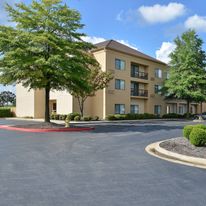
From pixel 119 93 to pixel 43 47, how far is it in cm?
1880

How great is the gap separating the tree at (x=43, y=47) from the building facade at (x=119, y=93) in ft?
47.7

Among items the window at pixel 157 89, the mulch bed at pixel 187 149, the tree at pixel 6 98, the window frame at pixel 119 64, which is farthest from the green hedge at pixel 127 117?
the tree at pixel 6 98

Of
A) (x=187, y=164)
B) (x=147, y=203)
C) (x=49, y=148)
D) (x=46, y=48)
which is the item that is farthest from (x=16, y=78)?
(x=147, y=203)

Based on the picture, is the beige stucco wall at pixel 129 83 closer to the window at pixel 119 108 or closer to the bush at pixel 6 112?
the window at pixel 119 108

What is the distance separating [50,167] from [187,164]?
425 centimetres

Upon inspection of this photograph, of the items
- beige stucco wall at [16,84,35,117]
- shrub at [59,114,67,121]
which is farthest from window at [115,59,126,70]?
beige stucco wall at [16,84,35,117]

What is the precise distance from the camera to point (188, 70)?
40.8 m

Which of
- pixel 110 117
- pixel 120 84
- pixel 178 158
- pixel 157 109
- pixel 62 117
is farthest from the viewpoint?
pixel 157 109

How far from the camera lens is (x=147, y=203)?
16.4 feet

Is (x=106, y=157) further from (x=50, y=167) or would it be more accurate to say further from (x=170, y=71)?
(x=170, y=71)

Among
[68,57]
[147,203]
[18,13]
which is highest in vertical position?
[18,13]

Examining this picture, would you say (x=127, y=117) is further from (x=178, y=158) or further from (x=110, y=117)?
(x=178, y=158)

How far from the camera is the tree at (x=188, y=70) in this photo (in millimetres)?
39812

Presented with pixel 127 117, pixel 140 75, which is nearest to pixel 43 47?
pixel 127 117
